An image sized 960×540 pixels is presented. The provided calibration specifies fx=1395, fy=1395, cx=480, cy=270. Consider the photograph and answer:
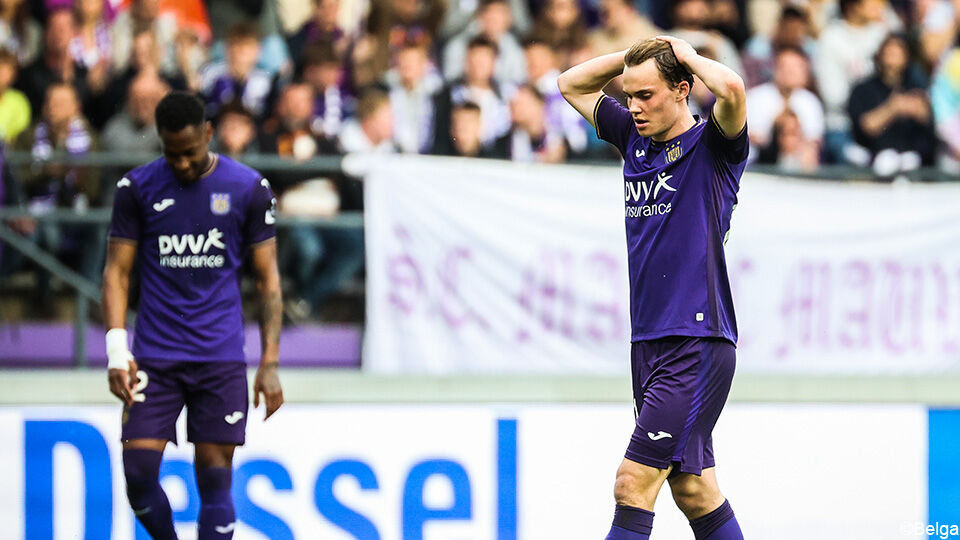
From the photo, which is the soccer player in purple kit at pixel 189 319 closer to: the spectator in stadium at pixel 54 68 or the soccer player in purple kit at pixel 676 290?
the soccer player in purple kit at pixel 676 290

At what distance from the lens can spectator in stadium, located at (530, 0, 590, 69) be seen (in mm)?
9711

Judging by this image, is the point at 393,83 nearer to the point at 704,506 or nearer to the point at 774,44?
the point at 774,44

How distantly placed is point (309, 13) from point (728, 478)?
5.03 meters

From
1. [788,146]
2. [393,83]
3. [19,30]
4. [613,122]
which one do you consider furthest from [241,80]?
[613,122]

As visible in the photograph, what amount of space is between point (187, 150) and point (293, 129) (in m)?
3.26

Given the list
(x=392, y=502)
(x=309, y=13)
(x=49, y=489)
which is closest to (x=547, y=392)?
(x=392, y=502)

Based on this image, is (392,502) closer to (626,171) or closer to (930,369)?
(626,171)

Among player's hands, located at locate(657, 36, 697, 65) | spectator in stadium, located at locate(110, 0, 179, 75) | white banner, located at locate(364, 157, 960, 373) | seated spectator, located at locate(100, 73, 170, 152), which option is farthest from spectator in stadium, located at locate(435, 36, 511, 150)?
player's hands, located at locate(657, 36, 697, 65)

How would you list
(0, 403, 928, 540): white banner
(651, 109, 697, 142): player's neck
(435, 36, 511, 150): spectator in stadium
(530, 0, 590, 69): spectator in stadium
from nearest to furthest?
1. (651, 109, 697, 142): player's neck
2. (0, 403, 928, 540): white banner
3. (435, 36, 511, 150): spectator in stadium
4. (530, 0, 590, 69): spectator in stadium

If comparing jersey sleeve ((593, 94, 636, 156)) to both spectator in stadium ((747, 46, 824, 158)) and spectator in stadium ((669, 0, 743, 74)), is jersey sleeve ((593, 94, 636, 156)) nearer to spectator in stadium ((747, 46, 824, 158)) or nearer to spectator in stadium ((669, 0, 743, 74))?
spectator in stadium ((747, 46, 824, 158))

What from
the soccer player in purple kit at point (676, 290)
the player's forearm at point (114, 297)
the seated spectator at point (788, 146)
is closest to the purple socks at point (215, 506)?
the player's forearm at point (114, 297)

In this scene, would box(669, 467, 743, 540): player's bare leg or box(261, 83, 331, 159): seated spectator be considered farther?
box(261, 83, 331, 159): seated spectator

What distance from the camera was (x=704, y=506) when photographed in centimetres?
505

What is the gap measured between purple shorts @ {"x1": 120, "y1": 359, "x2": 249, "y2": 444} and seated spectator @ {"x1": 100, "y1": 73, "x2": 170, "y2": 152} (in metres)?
3.45
